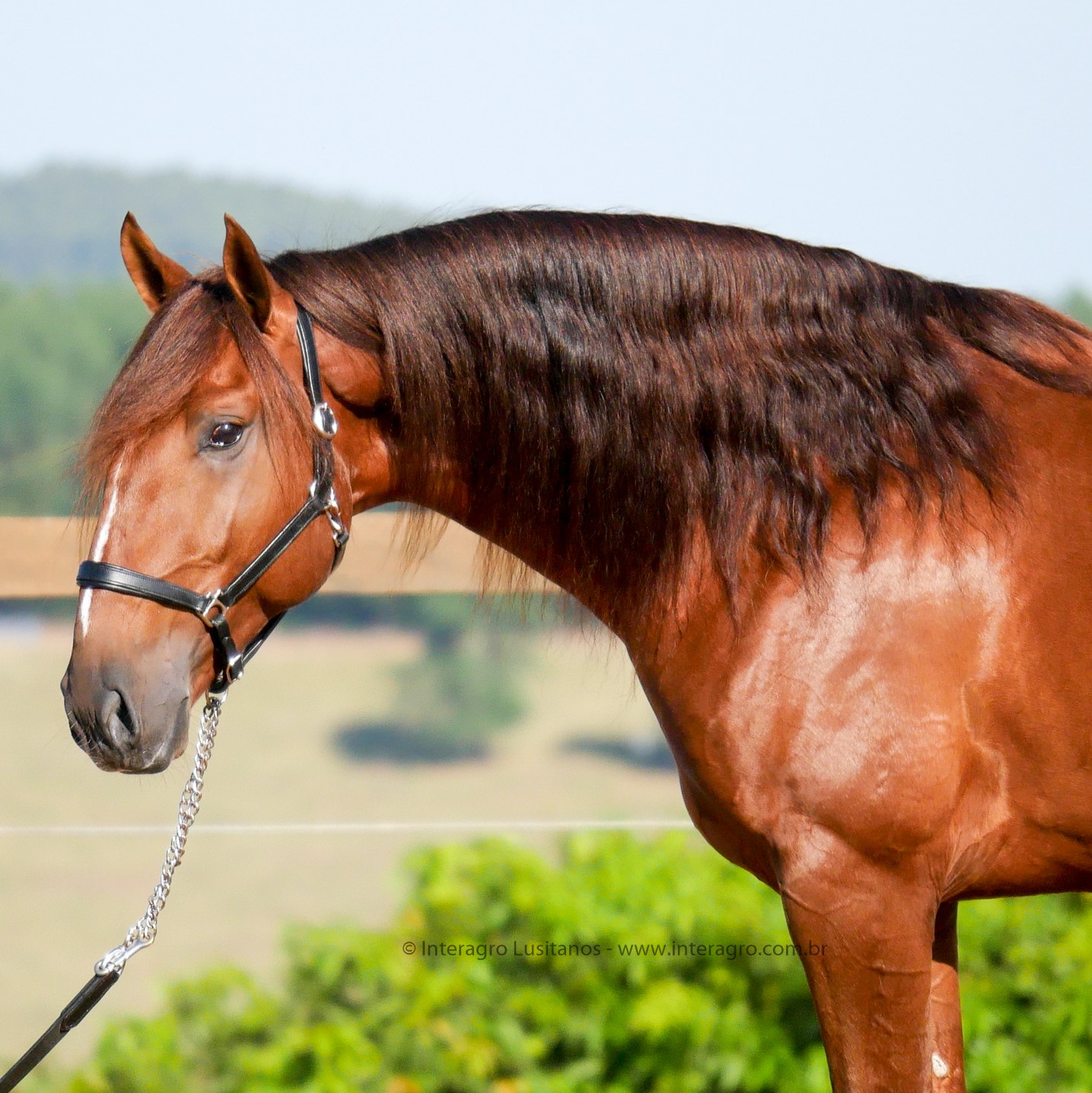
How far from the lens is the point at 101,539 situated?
150 centimetres

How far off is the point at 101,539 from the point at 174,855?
0.59m

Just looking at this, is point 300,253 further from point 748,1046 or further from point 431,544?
point 748,1046

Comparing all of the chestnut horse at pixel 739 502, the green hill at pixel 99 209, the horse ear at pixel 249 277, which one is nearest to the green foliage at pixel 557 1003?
the chestnut horse at pixel 739 502

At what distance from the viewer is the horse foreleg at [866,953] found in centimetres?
158

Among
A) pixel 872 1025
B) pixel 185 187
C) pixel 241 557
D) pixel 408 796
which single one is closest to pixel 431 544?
pixel 241 557

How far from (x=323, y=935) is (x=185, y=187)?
19.4 feet

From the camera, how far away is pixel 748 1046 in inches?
101

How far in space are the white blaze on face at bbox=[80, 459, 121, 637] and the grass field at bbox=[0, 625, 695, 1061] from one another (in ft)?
6.60

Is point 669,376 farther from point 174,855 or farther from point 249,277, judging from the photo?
point 174,855

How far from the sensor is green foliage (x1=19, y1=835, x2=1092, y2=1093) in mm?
2549

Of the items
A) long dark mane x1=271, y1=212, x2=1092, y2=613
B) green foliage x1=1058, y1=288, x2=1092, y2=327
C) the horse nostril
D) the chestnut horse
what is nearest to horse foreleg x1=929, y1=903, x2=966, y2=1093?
the chestnut horse

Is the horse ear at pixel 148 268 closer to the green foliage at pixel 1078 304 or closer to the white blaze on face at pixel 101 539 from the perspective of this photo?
the white blaze on face at pixel 101 539

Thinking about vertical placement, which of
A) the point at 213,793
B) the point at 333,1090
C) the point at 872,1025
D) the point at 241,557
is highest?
the point at 241,557

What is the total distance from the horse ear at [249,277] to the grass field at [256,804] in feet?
6.62
